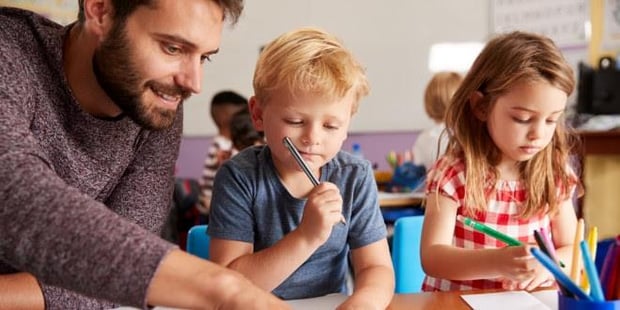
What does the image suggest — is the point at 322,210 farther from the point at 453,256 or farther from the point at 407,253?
the point at 407,253

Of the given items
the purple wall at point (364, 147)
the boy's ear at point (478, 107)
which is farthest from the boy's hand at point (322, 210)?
the purple wall at point (364, 147)

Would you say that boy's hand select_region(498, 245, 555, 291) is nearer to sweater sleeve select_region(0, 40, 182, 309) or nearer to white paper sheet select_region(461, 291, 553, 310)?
white paper sheet select_region(461, 291, 553, 310)

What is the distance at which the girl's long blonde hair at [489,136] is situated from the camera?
1265mm

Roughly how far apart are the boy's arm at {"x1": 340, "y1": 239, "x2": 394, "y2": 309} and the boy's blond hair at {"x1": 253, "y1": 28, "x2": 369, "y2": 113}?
25 cm

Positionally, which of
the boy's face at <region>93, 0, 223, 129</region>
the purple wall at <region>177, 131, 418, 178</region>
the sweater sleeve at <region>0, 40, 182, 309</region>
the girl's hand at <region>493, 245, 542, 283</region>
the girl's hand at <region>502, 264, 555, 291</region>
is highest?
the boy's face at <region>93, 0, 223, 129</region>

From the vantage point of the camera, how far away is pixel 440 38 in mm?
4531

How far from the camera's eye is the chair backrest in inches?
53.4

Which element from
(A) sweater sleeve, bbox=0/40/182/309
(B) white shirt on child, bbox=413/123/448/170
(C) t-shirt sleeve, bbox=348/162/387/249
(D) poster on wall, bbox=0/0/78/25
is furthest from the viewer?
(D) poster on wall, bbox=0/0/78/25

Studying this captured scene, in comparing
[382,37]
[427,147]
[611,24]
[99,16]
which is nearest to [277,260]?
[99,16]

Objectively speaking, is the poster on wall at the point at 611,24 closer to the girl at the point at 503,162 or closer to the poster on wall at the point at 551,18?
the poster on wall at the point at 551,18

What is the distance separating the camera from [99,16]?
1054 millimetres

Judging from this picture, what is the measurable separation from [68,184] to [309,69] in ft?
1.33

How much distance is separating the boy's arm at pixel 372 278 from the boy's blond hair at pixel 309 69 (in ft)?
0.82

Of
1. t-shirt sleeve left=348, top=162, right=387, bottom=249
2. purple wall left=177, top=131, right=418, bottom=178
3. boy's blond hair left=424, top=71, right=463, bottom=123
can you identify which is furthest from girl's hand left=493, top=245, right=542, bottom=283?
purple wall left=177, top=131, right=418, bottom=178
